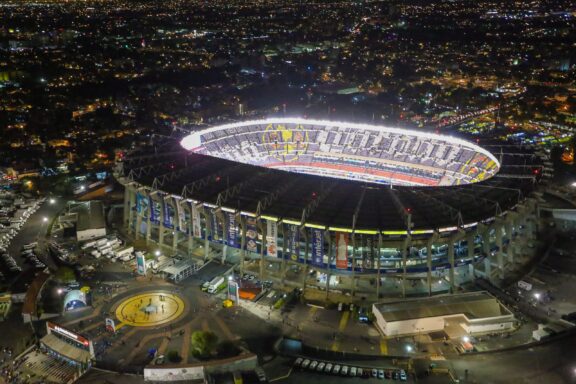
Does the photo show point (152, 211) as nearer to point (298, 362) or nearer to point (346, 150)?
point (298, 362)

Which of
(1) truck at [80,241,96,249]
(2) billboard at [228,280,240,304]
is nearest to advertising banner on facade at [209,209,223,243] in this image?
(2) billboard at [228,280,240,304]

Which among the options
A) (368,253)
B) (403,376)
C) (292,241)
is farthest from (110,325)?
(368,253)

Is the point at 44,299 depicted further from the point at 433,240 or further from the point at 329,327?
the point at 433,240

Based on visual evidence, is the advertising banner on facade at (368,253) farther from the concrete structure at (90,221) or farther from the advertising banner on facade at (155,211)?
the concrete structure at (90,221)

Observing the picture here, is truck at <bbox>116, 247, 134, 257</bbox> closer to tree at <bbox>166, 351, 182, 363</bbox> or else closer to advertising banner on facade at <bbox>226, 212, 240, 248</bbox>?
advertising banner on facade at <bbox>226, 212, 240, 248</bbox>

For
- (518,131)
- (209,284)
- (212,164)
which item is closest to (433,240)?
(209,284)

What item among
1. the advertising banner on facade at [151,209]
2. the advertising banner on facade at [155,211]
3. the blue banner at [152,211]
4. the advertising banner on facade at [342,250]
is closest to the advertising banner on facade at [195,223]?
the advertising banner on facade at [155,211]
